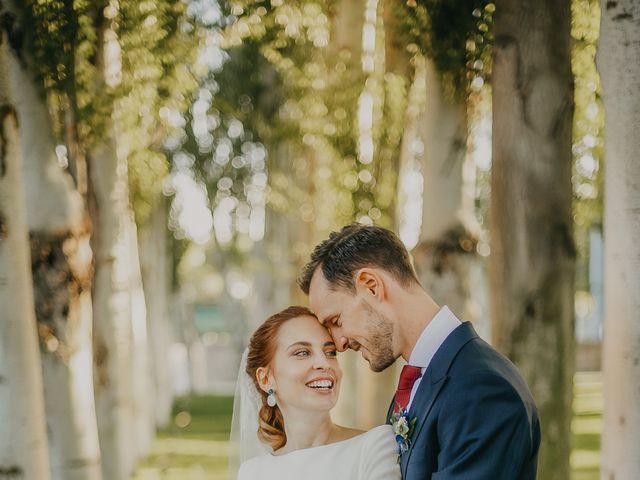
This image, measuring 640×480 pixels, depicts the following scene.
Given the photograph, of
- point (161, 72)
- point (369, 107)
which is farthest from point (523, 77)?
point (369, 107)

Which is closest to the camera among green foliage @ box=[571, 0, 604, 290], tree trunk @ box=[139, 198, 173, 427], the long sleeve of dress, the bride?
the long sleeve of dress

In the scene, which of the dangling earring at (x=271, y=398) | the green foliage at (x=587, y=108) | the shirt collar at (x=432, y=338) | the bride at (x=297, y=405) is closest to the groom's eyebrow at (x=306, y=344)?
the bride at (x=297, y=405)

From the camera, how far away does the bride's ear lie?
16.4 feet

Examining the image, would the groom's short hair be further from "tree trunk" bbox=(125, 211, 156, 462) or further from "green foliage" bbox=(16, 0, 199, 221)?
"tree trunk" bbox=(125, 211, 156, 462)

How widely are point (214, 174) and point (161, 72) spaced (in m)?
9.85

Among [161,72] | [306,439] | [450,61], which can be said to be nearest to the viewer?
[306,439]

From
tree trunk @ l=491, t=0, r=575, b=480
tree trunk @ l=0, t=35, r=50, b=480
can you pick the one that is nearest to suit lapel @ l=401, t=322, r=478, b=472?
tree trunk @ l=491, t=0, r=575, b=480

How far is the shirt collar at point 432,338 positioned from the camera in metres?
4.03

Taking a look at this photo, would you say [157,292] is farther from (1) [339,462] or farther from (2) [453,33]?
(1) [339,462]

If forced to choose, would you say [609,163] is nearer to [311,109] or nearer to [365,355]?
[365,355]

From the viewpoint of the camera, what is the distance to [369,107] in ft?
40.6

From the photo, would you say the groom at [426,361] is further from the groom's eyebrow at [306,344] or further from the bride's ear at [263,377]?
the bride's ear at [263,377]

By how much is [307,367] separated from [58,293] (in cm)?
296

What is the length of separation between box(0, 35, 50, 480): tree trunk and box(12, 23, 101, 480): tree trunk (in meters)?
1.05
